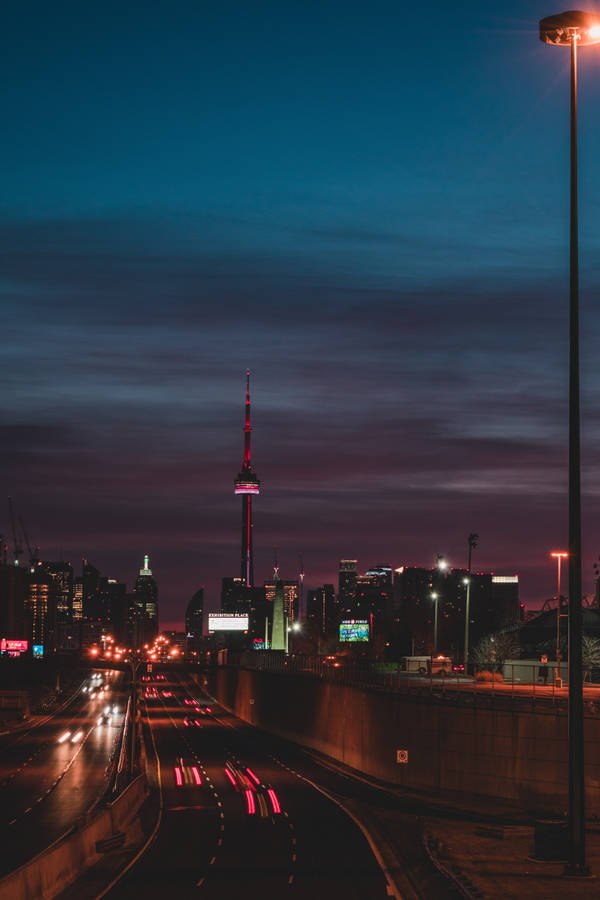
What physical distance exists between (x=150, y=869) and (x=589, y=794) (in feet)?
70.6

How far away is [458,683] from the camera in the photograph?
246 ft

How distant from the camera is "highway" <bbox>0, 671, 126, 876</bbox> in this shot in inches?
2021

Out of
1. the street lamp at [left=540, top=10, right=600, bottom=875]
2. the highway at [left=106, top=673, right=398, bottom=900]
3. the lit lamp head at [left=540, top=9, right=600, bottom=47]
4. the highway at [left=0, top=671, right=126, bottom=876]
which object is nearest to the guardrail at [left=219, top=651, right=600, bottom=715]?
the highway at [left=106, top=673, right=398, bottom=900]

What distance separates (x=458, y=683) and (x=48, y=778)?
91.7ft

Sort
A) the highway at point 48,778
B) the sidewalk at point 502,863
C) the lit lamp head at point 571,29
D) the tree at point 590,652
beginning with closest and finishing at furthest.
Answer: the lit lamp head at point 571,29 < the sidewalk at point 502,863 < the highway at point 48,778 < the tree at point 590,652

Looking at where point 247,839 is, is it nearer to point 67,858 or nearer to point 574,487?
point 67,858

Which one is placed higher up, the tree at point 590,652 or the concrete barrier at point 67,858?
the tree at point 590,652

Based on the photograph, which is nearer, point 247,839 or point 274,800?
point 247,839

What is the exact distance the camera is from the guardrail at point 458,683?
62.6 metres

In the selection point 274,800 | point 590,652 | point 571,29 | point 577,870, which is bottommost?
point 274,800

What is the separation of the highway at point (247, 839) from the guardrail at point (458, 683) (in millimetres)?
8020

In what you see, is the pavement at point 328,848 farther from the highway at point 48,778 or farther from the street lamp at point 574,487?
the highway at point 48,778

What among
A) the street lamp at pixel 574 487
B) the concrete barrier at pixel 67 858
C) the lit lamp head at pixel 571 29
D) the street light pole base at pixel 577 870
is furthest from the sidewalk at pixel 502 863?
the lit lamp head at pixel 571 29

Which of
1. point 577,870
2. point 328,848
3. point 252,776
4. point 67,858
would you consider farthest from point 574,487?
point 252,776
